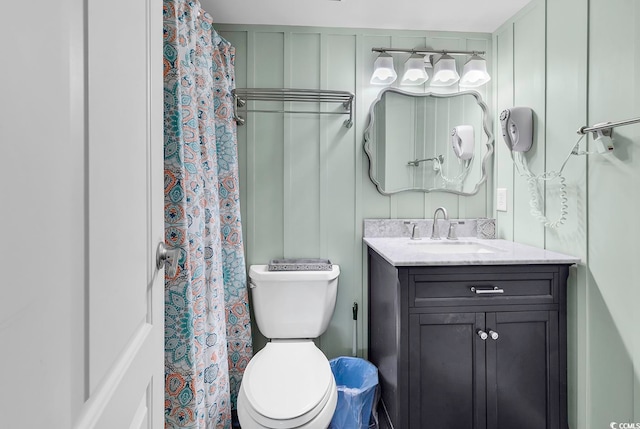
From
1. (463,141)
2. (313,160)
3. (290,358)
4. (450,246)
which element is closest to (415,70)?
(463,141)

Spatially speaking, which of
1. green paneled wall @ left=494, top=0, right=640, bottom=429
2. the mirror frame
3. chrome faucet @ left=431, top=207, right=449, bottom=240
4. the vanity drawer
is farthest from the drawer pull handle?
the mirror frame

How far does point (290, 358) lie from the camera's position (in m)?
1.54

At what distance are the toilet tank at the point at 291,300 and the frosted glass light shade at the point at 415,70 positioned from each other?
122 centimetres

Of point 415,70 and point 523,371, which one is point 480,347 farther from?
point 415,70

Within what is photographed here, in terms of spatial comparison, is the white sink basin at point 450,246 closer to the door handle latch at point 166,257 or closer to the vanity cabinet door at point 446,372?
the vanity cabinet door at point 446,372

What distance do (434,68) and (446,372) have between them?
1631mm

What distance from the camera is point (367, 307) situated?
2.04 metres

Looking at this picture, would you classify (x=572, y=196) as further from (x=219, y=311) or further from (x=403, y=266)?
(x=219, y=311)

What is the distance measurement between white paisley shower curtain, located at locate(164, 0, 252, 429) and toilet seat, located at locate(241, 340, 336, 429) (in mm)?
201

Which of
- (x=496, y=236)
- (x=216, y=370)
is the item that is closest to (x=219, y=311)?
(x=216, y=370)

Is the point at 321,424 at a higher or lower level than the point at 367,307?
lower

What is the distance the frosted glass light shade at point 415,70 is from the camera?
6.29 feet

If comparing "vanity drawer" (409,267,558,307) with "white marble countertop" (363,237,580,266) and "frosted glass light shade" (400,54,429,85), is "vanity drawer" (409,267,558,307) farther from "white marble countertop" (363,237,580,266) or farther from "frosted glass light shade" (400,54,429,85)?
"frosted glass light shade" (400,54,429,85)

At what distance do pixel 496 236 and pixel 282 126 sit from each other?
1454 mm
